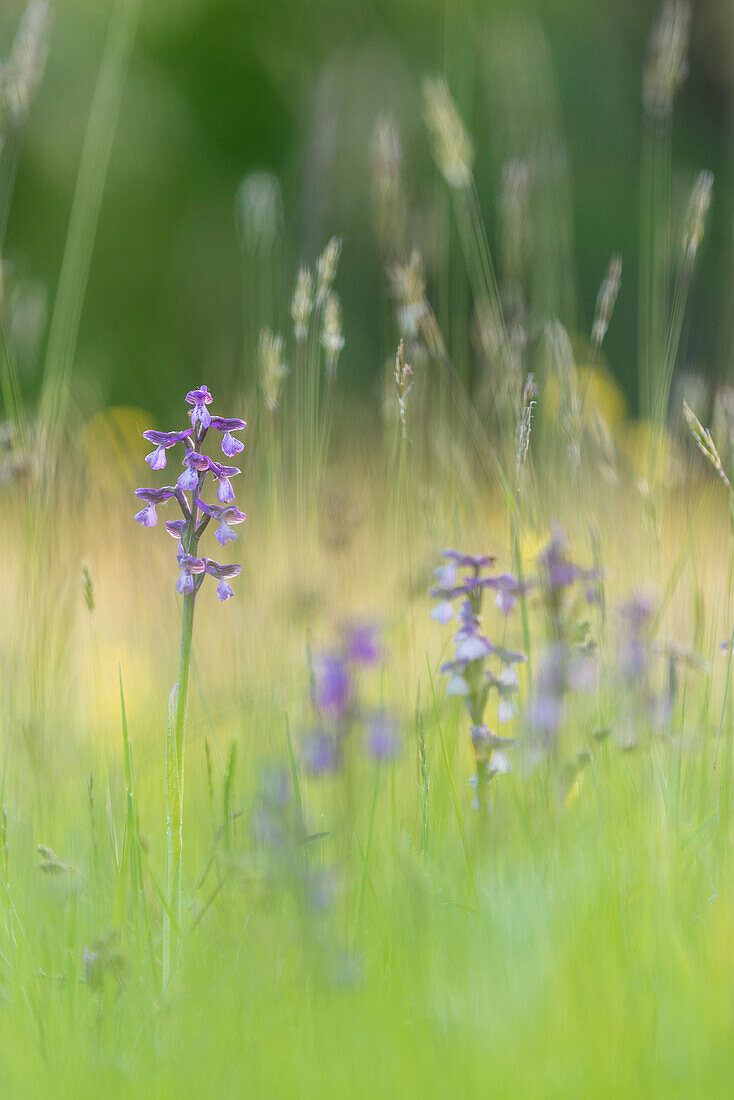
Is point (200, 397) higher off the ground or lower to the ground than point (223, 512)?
higher

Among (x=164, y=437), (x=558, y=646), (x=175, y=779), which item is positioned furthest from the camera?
(x=558, y=646)

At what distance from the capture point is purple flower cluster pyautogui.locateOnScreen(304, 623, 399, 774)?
5.36 ft

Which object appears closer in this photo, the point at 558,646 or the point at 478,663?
the point at 478,663

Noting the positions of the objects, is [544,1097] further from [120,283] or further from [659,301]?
[120,283]

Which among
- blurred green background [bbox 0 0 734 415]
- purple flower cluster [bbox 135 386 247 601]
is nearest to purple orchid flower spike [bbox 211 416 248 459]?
purple flower cluster [bbox 135 386 247 601]

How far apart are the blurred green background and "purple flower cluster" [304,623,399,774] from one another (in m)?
5.92

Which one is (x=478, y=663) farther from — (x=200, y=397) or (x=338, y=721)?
(x=200, y=397)

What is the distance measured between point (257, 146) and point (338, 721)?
25.7 ft

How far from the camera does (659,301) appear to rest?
2270 millimetres

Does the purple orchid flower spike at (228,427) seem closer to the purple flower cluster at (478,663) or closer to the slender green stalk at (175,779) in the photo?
the slender green stalk at (175,779)

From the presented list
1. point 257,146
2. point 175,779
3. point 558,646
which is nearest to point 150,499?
point 175,779

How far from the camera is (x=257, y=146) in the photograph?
8727 mm

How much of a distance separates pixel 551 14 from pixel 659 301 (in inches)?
257

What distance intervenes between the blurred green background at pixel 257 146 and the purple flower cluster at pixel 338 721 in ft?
19.4
